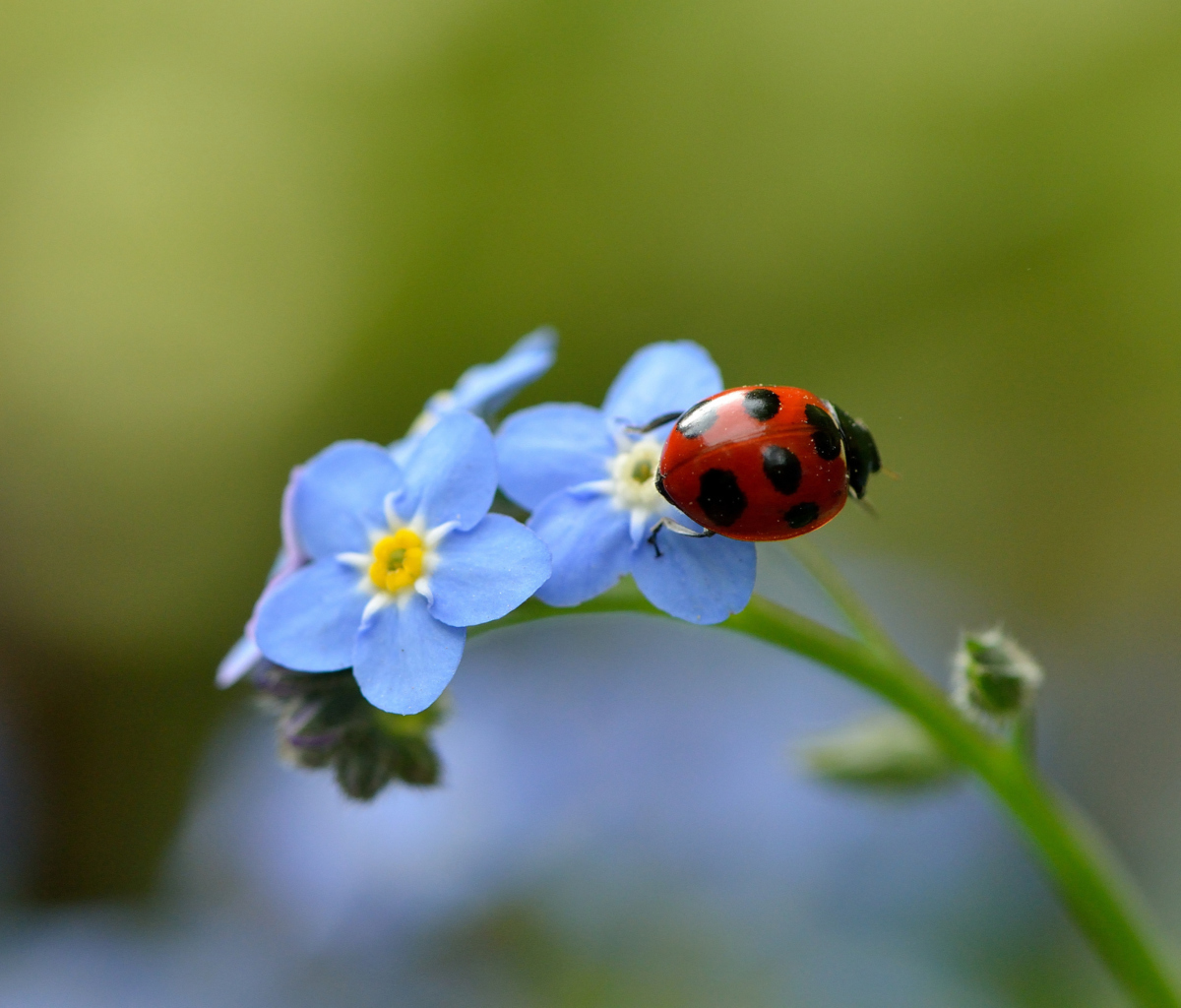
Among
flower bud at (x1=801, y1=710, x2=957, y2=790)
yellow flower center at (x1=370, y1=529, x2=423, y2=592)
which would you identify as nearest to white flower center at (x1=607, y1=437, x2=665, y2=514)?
yellow flower center at (x1=370, y1=529, x2=423, y2=592)

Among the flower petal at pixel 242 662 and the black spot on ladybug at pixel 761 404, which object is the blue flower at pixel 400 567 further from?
the black spot on ladybug at pixel 761 404

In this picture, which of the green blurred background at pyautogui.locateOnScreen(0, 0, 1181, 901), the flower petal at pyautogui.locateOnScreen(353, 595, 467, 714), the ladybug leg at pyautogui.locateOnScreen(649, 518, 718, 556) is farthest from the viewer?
the green blurred background at pyautogui.locateOnScreen(0, 0, 1181, 901)

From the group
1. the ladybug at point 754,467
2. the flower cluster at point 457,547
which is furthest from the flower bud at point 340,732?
the ladybug at point 754,467

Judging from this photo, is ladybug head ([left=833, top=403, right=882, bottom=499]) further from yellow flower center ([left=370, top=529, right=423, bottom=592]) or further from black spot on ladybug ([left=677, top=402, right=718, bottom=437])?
yellow flower center ([left=370, top=529, right=423, bottom=592])

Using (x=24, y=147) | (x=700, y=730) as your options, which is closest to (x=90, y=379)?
(x=24, y=147)

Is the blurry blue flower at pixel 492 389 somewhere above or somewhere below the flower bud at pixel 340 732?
above

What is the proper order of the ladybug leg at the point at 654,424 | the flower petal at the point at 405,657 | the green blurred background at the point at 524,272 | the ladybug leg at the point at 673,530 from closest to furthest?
the flower petal at the point at 405,657 → the ladybug leg at the point at 673,530 → the ladybug leg at the point at 654,424 → the green blurred background at the point at 524,272
